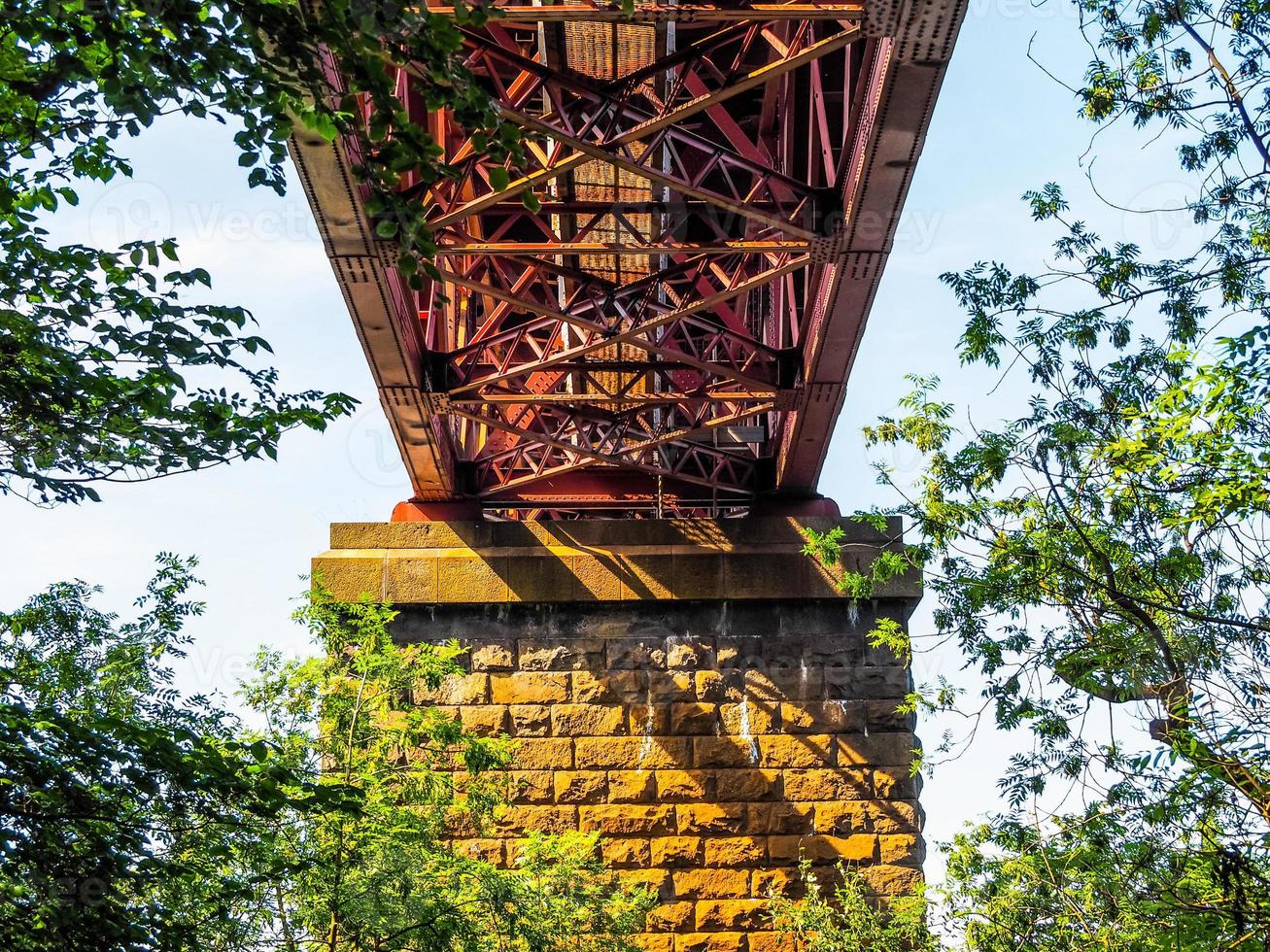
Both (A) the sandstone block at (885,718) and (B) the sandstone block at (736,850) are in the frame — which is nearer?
(B) the sandstone block at (736,850)

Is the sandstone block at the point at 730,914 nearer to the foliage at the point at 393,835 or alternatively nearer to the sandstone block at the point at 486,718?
the foliage at the point at 393,835

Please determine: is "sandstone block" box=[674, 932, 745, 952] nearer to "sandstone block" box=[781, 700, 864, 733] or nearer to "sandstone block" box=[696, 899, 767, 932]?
"sandstone block" box=[696, 899, 767, 932]

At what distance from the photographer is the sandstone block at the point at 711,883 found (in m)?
13.2

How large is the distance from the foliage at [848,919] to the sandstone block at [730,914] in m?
0.17

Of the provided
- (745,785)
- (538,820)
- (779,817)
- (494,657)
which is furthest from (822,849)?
(494,657)

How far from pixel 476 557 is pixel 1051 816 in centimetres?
683

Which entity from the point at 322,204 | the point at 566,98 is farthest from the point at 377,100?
the point at 566,98

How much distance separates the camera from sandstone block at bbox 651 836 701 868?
43.6 ft

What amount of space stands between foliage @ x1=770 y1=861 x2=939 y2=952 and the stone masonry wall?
0.74 ft

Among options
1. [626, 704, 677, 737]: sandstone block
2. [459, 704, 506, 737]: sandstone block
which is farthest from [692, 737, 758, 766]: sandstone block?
[459, 704, 506, 737]: sandstone block

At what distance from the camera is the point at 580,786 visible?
13.5 meters

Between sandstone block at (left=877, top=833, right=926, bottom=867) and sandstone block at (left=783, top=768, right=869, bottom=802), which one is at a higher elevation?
sandstone block at (left=783, top=768, right=869, bottom=802)

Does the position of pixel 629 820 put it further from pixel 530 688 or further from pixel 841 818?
pixel 841 818

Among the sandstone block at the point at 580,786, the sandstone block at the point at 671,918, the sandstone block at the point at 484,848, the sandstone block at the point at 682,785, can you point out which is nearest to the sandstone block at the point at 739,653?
the sandstone block at the point at 682,785
